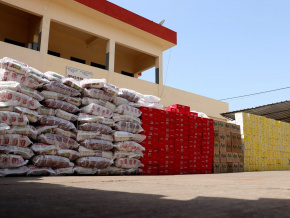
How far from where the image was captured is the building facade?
10258 millimetres

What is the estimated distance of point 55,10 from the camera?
35.3 ft

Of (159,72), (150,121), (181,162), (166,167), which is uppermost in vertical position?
(159,72)

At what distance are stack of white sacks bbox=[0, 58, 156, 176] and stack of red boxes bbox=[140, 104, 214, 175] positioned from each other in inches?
16.3

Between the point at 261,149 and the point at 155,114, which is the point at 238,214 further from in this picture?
the point at 261,149

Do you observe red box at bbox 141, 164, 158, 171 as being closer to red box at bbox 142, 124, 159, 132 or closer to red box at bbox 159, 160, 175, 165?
red box at bbox 159, 160, 175, 165

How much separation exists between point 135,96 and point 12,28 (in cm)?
892

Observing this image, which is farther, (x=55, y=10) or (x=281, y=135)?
(x=281, y=135)

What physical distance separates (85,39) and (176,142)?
917 cm

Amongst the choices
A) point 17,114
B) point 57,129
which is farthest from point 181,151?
point 17,114

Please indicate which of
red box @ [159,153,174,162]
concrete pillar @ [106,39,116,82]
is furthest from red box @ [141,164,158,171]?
concrete pillar @ [106,39,116,82]

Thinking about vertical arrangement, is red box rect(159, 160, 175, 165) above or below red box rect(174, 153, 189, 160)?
below

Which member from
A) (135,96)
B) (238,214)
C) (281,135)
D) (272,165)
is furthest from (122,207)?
(281,135)

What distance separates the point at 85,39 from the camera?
14305 mm

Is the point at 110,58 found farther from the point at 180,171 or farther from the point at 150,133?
the point at 180,171
